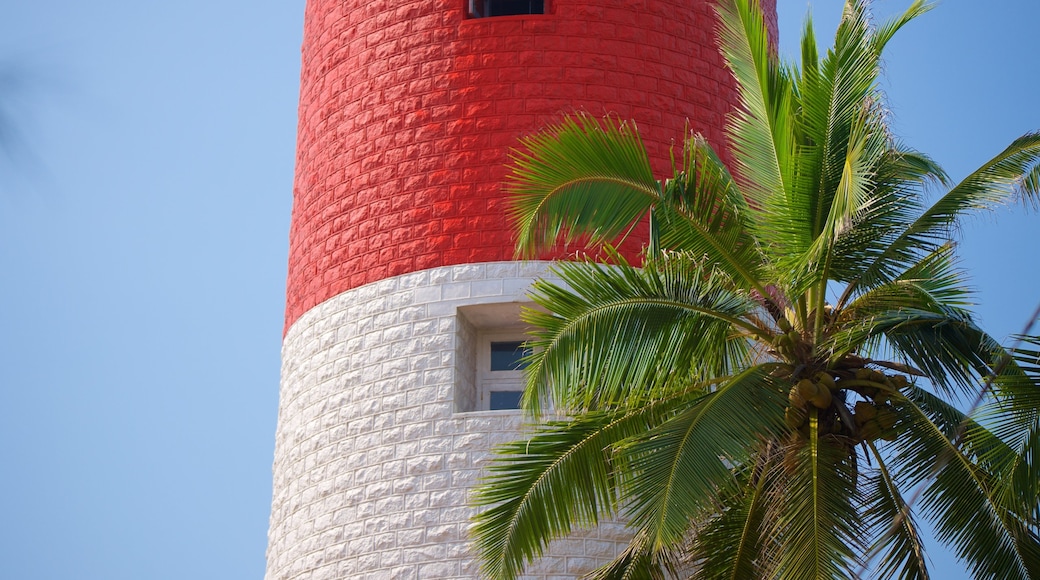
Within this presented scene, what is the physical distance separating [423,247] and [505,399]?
1999mm

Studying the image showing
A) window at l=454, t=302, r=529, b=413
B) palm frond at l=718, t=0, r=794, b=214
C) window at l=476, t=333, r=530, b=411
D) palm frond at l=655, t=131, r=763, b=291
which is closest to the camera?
palm frond at l=655, t=131, r=763, b=291

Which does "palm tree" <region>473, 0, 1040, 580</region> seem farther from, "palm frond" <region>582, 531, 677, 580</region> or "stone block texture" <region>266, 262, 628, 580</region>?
"stone block texture" <region>266, 262, 628, 580</region>

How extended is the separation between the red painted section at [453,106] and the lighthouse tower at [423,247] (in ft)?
0.08

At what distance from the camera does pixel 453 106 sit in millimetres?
18297

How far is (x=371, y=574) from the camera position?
16.6m

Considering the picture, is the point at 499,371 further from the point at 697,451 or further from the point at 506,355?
the point at 697,451

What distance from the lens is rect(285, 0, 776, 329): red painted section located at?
1792cm

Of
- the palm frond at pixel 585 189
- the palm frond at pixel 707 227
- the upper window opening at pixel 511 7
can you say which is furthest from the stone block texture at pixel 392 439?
the upper window opening at pixel 511 7

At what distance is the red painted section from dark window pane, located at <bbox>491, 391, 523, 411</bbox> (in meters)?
1.53

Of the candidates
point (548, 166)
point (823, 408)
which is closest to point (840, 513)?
point (823, 408)

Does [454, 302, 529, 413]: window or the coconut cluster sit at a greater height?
[454, 302, 529, 413]: window

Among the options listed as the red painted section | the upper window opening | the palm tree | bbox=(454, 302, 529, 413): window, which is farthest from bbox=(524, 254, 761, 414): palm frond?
the upper window opening

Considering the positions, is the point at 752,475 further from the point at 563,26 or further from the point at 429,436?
the point at 563,26

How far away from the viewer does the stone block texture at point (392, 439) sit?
53.8 ft
